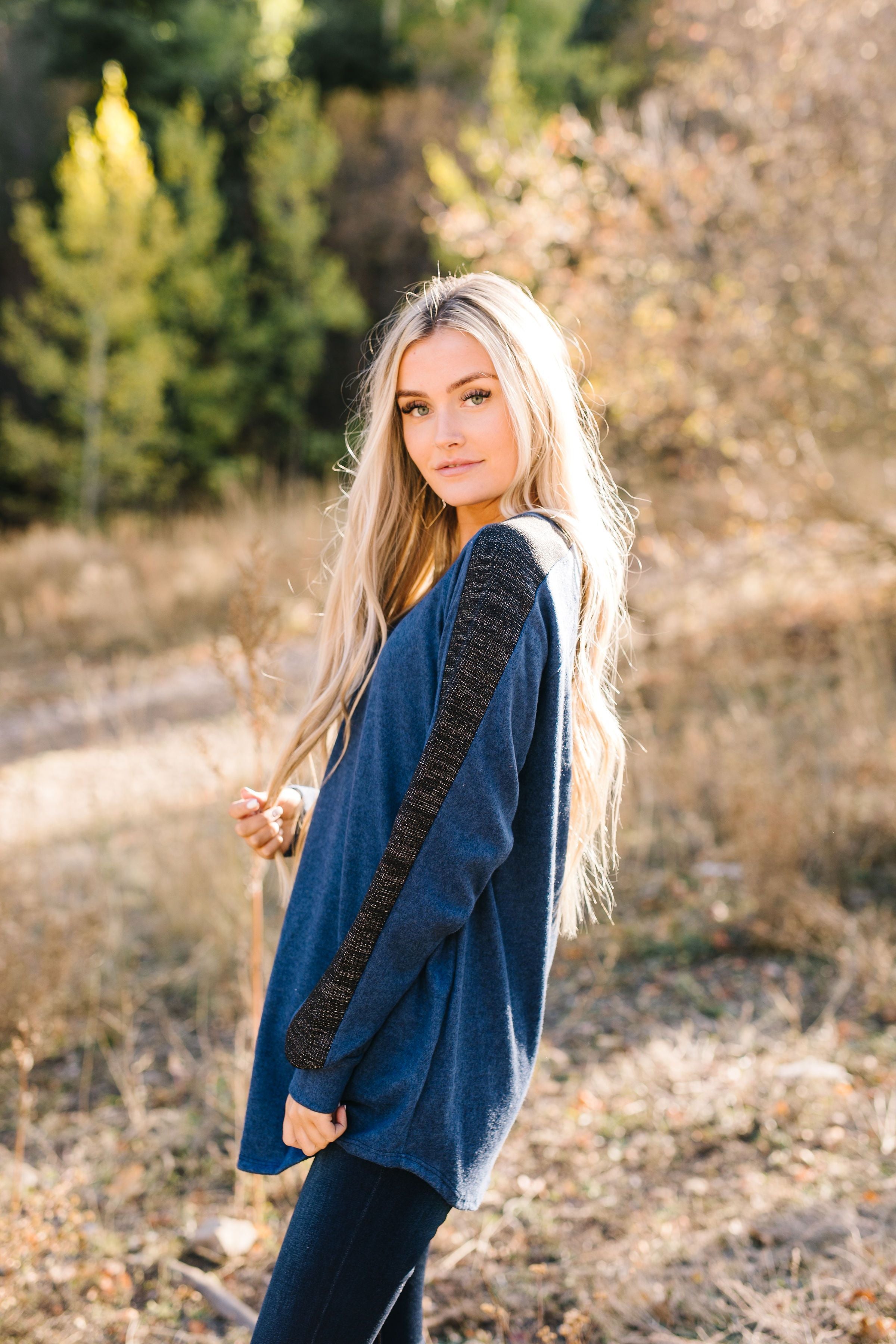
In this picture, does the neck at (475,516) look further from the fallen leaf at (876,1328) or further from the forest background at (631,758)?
the fallen leaf at (876,1328)

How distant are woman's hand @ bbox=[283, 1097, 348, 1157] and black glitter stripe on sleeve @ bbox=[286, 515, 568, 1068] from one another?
0.20 ft

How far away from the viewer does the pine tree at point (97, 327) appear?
12789mm

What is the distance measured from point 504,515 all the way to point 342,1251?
100 cm

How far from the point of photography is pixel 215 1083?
2.93 m

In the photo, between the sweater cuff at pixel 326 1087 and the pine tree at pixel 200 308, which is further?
the pine tree at pixel 200 308

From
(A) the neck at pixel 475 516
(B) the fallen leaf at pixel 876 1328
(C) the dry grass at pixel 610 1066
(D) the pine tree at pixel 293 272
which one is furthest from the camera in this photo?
(D) the pine tree at pixel 293 272

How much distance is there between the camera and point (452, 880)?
1.13 meters

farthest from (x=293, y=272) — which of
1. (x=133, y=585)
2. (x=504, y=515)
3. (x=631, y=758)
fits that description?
(x=504, y=515)

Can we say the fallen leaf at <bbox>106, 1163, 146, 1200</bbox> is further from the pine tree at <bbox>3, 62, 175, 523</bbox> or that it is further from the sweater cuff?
the pine tree at <bbox>3, 62, 175, 523</bbox>

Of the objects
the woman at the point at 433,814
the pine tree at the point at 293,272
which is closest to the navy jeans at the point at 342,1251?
the woman at the point at 433,814

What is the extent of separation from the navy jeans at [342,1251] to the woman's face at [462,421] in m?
0.92

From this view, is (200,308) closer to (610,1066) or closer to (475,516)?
(610,1066)

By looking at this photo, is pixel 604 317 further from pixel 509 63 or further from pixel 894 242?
pixel 509 63

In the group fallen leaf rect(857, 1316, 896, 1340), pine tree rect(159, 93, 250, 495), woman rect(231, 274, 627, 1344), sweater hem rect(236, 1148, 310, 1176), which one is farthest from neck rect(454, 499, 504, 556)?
pine tree rect(159, 93, 250, 495)
